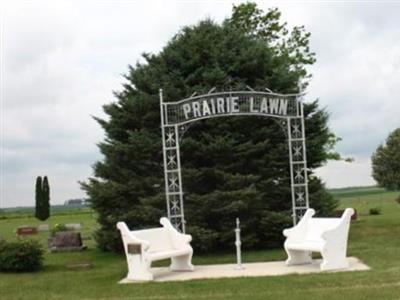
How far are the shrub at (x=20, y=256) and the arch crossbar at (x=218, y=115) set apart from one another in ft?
9.82

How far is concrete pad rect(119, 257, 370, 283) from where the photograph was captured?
11.2 metres

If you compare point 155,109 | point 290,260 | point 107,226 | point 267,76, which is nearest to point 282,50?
point 267,76

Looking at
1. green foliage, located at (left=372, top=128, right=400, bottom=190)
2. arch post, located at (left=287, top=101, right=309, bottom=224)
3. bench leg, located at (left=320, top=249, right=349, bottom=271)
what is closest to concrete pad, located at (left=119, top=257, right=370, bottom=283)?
bench leg, located at (left=320, top=249, right=349, bottom=271)

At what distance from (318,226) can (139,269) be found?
3622 mm

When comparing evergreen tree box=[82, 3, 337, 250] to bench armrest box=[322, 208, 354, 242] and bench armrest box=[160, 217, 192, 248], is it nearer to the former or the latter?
bench armrest box=[160, 217, 192, 248]

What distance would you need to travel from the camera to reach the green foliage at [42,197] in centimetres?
3281

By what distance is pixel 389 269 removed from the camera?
418 inches

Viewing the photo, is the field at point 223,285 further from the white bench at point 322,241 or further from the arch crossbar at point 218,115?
the arch crossbar at point 218,115

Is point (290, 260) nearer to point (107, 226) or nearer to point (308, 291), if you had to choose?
point (308, 291)

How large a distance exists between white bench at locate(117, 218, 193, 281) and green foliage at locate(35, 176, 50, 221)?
839 inches

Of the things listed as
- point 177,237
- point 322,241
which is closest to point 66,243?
point 177,237

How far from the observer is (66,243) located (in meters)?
17.5

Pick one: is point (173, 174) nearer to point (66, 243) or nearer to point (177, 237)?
point (177, 237)

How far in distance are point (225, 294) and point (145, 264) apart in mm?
2514
